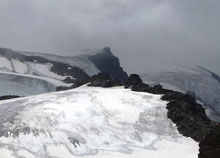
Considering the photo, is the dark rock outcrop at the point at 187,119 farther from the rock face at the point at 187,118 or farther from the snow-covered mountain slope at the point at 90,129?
the snow-covered mountain slope at the point at 90,129

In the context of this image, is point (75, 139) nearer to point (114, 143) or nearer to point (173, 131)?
point (114, 143)

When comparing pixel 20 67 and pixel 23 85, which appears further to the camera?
pixel 20 67

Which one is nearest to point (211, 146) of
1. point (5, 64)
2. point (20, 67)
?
point (20, 67)

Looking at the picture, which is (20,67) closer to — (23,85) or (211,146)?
(23,85)

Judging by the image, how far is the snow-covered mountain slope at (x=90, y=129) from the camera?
161 feet

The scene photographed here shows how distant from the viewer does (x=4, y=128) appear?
52.5 metres

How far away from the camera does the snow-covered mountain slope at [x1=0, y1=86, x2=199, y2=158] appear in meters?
49.1

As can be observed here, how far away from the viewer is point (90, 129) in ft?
183

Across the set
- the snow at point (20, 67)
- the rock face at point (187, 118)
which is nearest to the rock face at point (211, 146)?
the rock face at point (187, 118)

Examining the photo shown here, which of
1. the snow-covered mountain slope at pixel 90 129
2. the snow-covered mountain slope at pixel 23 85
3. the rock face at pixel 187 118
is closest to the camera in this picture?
the snow-covered mountain slope at pixel 90 129

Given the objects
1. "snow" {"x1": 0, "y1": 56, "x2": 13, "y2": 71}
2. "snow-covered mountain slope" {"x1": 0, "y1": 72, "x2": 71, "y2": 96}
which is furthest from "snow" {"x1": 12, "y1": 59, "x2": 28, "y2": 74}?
"snow-covered mountain slope" {"x1": 0, "y1": 72, "x2": 71, "y2": 96}

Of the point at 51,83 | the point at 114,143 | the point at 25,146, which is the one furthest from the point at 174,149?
the point at 51,83

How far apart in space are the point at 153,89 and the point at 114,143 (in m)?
29.9

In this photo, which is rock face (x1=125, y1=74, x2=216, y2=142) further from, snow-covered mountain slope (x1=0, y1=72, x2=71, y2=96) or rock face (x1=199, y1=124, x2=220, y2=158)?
snow-covered mountain slope (x1=0, y1=72, x2=71, y2=96)
